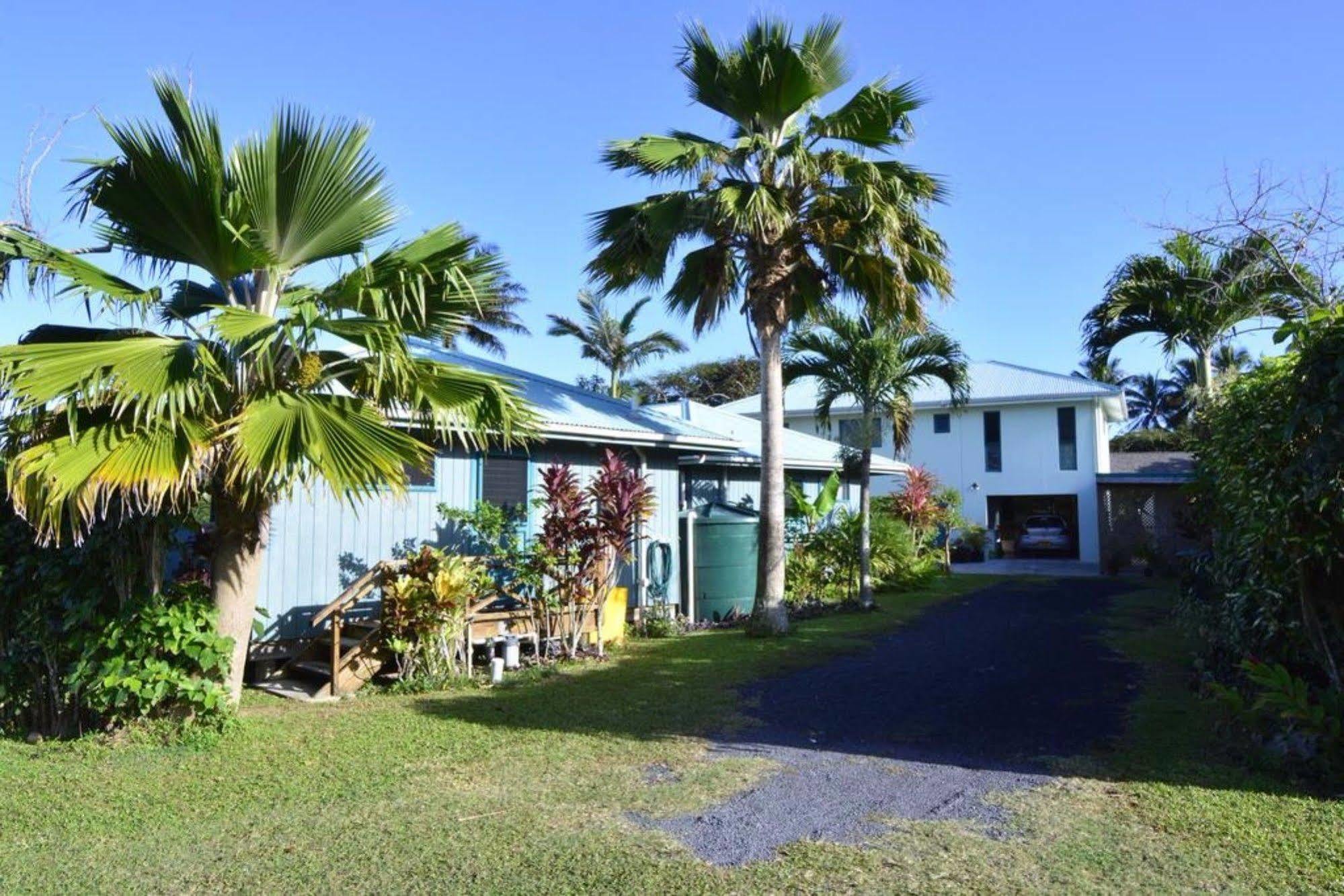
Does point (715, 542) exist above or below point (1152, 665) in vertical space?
above

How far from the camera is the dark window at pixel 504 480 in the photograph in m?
11.6

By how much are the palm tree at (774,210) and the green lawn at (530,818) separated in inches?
250

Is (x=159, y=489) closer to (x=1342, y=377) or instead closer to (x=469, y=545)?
(x=469, y=545)

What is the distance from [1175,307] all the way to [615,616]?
366 inches

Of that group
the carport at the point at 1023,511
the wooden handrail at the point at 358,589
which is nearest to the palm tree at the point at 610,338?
the carport at the point at 1023,511

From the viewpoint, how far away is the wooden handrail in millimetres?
9008

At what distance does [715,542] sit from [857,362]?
4.50 metres

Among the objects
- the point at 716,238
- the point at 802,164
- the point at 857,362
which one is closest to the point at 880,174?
the point at 802,164

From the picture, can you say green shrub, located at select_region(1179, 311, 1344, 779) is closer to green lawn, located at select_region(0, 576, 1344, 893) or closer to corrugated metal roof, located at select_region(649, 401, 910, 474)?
green lawn, located at select_region(0, 576, 1344, 893)

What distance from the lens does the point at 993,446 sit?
102 feet

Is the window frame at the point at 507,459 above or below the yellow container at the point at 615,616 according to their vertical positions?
above

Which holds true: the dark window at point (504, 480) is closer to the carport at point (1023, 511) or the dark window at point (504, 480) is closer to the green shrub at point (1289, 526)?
the green shrub at point (1289, 526)

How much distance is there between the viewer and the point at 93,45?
28.2 ft

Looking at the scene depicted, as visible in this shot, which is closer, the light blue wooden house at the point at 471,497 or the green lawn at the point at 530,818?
the green lawn at the point at 530,818
